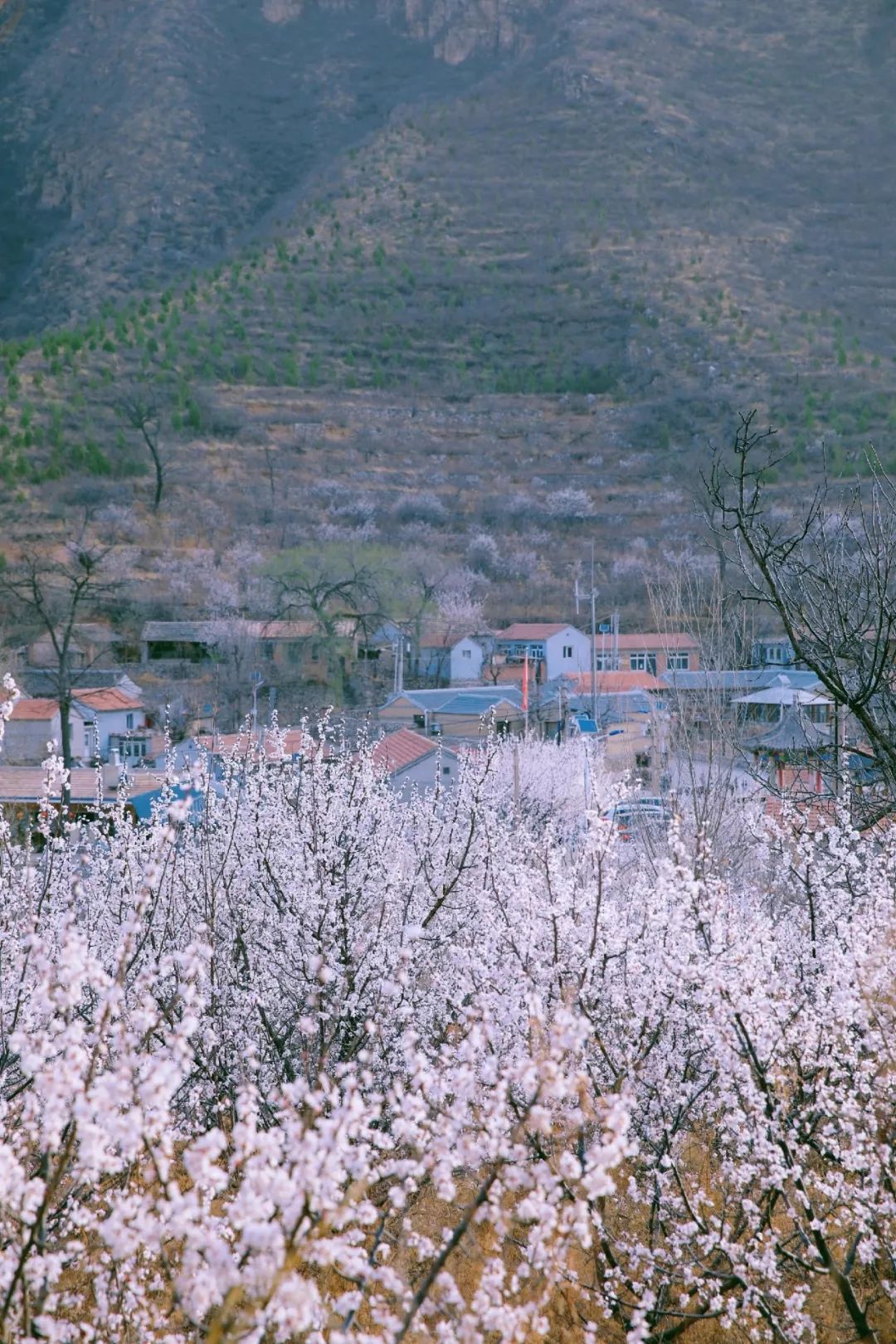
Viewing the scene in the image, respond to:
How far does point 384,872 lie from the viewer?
8.00 meters

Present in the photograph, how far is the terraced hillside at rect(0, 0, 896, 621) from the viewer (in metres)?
56.0

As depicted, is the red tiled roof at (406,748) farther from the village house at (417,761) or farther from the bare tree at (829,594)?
the bare tree at (829,594)

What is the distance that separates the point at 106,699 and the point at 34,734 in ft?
8.69

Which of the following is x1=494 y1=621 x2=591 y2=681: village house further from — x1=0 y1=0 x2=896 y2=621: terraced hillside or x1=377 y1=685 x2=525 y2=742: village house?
x1=377 y1=685 x2=525 y2=742: village house

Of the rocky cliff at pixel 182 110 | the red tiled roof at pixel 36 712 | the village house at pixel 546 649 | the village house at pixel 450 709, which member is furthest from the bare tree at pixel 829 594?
the rocky cliff at pixel 182 110

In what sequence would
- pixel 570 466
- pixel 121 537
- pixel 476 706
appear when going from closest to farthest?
pixel 476 706
pixel 121 537
pixel 570 466

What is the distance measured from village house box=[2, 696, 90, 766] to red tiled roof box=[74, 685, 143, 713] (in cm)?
55

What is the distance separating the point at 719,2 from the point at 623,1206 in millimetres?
150494

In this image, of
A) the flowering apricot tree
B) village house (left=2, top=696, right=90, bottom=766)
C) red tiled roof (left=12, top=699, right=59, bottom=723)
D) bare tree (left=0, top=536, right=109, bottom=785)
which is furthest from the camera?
bare tree (left=0, top=536, right=109, bottom=785)

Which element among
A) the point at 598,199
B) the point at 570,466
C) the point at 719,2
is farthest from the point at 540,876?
the point at 719,2

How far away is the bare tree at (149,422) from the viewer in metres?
55.2

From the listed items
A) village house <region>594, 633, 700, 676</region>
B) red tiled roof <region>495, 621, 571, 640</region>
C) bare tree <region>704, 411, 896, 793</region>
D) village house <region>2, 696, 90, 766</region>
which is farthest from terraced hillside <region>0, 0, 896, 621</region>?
bare tree <region>704, 411, 896, 793</region>

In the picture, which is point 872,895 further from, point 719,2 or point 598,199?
point 719,2

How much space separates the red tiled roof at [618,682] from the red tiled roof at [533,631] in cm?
345
